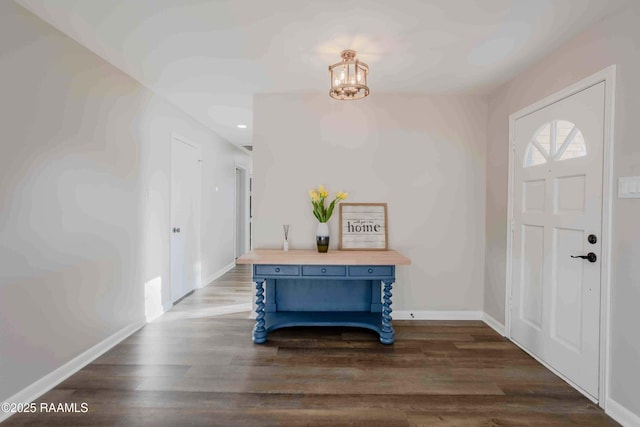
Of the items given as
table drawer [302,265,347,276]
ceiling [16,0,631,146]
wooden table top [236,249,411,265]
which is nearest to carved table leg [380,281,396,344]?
wooden table top [236,249,411,265]

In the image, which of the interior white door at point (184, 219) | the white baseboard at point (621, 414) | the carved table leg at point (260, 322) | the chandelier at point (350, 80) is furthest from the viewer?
the interior white door at point (184, 219)

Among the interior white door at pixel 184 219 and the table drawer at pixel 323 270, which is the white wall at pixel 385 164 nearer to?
the table drawer at pixel 323 270

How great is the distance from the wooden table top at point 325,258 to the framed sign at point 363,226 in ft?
0.61

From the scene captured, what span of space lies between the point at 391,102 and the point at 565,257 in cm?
205

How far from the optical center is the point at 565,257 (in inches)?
85.7

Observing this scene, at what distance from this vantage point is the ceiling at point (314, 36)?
1.83 m

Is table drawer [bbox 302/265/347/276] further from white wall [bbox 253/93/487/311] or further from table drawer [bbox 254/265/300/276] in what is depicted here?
white wall [bbox 253/93/487/311]

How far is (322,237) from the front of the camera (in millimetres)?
2971

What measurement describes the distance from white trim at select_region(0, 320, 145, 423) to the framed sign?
218 cm

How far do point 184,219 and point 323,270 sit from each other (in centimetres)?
226

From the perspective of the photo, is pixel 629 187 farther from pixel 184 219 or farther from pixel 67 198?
pixel 184 219

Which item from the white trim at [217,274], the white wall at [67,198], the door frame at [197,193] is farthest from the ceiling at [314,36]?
the white trim at [217,274]

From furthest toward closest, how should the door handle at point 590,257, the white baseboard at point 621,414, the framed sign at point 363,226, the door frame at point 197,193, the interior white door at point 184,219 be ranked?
the interior white door at point 184,219, the door frame at point 197,193, the framed sign at point 363,226, the door handle at point 590,257, the white baseboard at point 621,414

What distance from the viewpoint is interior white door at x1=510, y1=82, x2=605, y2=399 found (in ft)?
6.40
